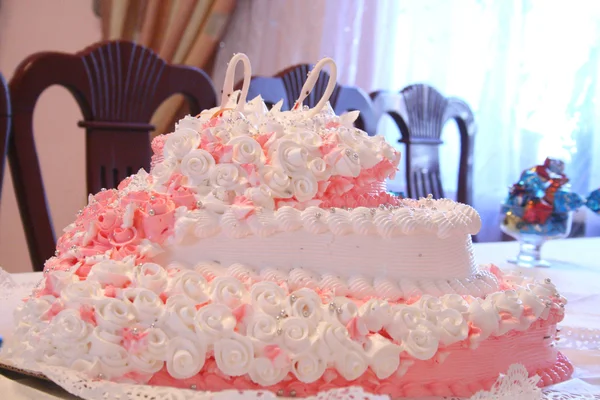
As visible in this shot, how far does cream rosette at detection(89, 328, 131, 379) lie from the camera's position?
0.85 meters

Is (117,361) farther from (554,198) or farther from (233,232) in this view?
(554,198)

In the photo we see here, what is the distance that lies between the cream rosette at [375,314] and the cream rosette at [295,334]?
0.08 metres

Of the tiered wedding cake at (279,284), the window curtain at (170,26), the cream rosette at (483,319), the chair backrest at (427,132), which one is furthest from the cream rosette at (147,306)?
the window curtain at (170,26)

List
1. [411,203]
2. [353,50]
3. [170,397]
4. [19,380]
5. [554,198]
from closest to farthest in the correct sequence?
1. [170,397]
2. [19,380]
3. [411,203]
4. [554,198]
5. [353,50]

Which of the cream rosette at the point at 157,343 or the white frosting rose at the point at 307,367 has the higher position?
the cream rosette at the point at 157,343

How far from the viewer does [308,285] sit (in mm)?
933

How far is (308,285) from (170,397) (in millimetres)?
247

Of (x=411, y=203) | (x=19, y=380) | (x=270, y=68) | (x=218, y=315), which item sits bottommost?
(x=19, y=380)

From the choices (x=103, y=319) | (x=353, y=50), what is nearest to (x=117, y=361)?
(x=103, y=319)

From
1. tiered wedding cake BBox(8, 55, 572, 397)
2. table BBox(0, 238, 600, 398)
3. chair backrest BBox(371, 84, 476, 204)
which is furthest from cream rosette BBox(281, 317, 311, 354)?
chair backrest BBox(371, 84, 476, 204)

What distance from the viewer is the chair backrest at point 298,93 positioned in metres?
2.26

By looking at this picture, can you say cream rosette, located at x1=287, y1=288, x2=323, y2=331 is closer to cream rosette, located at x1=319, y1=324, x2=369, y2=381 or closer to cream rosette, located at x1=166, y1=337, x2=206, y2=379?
cream rosette, located at x1=319, y1=324, x2=369, y2=381

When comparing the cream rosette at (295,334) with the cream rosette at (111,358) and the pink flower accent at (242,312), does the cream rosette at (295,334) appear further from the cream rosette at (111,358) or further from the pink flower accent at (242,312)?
the cream rosette at (111,358)

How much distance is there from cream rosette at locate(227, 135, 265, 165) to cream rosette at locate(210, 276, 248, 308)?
0.19 meters
